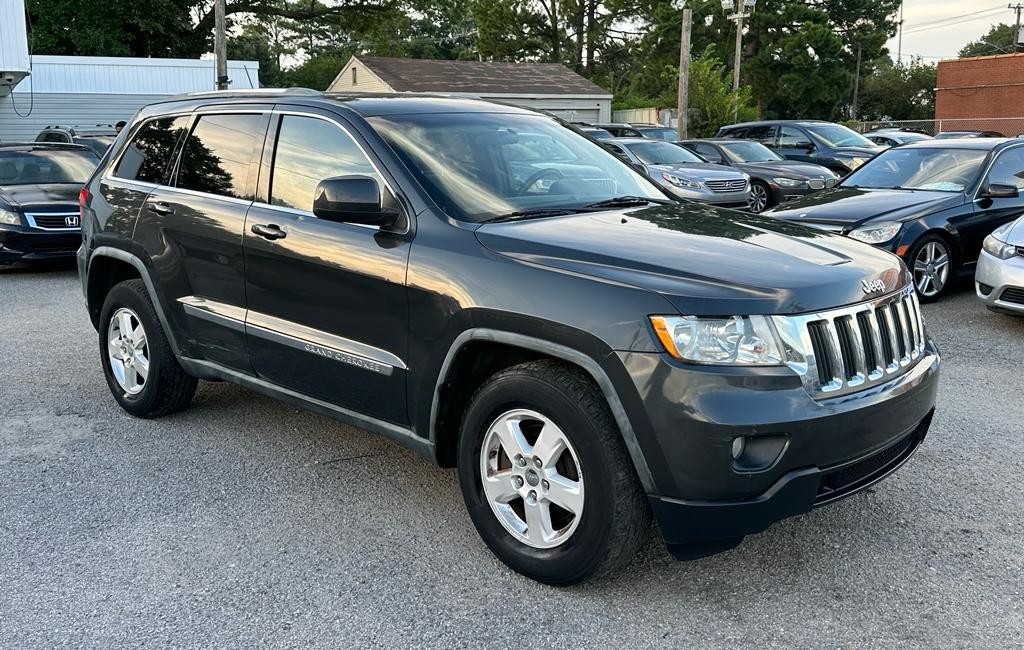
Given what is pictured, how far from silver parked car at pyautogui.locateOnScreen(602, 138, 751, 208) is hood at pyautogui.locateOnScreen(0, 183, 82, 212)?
746cm

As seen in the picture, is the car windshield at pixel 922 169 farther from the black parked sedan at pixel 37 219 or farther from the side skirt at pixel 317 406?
the black parked sedan at pixel 37 219

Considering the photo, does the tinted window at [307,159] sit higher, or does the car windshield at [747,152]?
the car windshield at [747,152]

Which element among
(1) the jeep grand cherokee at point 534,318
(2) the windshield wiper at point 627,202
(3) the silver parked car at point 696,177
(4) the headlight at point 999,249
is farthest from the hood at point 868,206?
(3) the silver parked car at point 696,177

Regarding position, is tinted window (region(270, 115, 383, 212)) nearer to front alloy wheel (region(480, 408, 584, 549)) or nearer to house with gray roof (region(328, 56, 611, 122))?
front alloy wheel (region(480, 408, 584, 549))

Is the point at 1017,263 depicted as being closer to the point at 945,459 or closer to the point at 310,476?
the point at 945,459

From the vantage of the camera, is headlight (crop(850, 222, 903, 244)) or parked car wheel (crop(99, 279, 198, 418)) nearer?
parked car wheel (crop(99, 279, 198, 418))

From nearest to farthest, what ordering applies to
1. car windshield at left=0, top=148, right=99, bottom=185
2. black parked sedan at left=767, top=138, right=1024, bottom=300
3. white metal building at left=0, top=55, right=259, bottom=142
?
1. black parked sedan at left=767, top=138, right=1024, bottom=300
2. car windshield at left=0, top=148, right=99, bottom=185
3. white metal building at left=0, top=55, right=259, bottom=142

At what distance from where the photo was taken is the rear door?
14.8 feet

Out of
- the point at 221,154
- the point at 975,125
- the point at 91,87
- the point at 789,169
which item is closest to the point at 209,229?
the point at 221,154

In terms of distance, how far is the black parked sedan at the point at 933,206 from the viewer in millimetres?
8375

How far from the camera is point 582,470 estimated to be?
3.17 meters

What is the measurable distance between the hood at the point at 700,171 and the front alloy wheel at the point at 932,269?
6123 mm

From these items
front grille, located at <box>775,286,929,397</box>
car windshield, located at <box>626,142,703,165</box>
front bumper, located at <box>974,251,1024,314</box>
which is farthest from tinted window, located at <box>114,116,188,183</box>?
car windshield, located at <box>626,142,703,165</box>

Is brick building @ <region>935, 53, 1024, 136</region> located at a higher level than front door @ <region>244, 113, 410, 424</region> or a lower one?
higher
